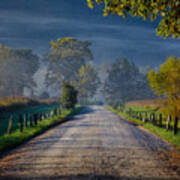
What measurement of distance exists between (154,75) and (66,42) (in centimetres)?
5490

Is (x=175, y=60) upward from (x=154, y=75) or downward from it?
upward

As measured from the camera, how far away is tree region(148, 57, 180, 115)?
15.3m

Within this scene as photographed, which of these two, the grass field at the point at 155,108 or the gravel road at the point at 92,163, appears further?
the grass field at the point at 155,108

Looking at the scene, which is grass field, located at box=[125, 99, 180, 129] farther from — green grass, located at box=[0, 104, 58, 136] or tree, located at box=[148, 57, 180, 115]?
green grass, located at box=[0, 104, 58, 136]

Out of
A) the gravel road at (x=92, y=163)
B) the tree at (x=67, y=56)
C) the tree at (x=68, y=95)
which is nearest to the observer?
the gravel road at (x=92, y=163)

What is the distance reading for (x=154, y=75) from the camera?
20.8 m

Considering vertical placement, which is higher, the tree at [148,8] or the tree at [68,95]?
the tree at [148,8]

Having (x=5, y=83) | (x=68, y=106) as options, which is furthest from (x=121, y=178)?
(x=5, y=83)

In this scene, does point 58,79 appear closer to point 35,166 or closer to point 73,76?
point 73,76

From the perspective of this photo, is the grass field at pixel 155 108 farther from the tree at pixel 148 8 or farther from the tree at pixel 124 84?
the tree at pixel 124 84

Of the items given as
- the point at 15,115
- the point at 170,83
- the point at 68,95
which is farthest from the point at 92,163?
the point at 68,95

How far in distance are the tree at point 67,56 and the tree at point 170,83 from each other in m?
53.8

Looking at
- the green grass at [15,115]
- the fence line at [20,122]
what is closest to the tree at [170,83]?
the fence line at [20,122]

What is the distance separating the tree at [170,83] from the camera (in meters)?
15.3
